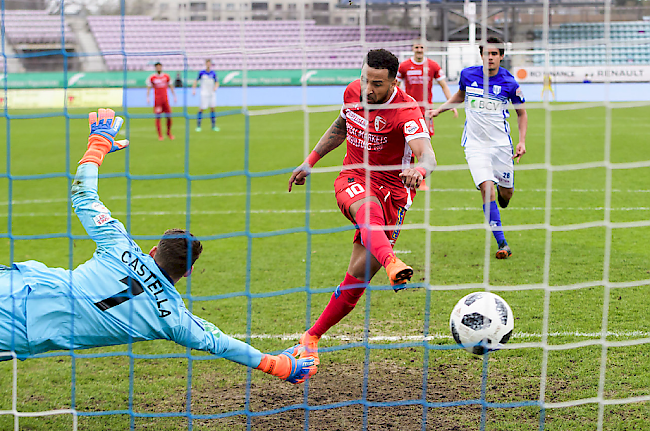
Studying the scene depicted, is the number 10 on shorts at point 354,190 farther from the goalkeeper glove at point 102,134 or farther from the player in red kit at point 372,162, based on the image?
the goalkeeper glove at point 102,134

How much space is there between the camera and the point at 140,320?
3.34 meters

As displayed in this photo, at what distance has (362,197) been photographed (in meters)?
4.42

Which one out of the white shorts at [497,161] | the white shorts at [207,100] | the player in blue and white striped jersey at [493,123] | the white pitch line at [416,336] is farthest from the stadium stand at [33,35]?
the white pitch line at [416,336]

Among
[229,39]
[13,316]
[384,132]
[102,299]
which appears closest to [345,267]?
[384,132]

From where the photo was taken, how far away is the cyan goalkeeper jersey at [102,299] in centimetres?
329

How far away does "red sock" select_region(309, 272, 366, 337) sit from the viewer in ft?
14.7

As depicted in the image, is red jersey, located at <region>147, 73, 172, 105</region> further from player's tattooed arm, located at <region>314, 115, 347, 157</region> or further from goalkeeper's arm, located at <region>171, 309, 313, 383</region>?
goalkeeper's arm, located at <region>171, 309, 313, 383</region>

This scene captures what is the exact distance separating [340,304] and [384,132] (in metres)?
1.19

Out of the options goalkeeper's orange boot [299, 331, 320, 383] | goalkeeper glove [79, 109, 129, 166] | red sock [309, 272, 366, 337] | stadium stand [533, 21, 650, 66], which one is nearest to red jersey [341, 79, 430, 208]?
red sock [309, 272, 366, 337]

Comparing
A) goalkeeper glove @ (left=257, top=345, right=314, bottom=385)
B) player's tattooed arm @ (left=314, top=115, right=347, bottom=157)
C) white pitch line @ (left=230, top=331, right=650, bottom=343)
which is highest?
player's tattooed arm @ (left=314, top=115, right=347, bottom=157)

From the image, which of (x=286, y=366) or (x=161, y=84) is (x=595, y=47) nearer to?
(x=161, y=84)

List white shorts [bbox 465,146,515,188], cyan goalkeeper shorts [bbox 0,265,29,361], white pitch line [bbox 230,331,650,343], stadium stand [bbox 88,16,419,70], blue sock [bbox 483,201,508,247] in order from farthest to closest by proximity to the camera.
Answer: stadium stand [bbox 88,16,419,70]
blue sock [bbox 483,201,508,247]
white shorts [bbox 465,146,515,188]
white pitch line [bbox 230,331,650,343]
cyan goalkeeper shorts [bbox 0,265,29,361]

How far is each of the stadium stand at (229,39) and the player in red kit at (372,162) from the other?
800 inches

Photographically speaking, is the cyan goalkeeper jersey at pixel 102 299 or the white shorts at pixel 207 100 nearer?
the cyan goalkeeper jersey at pixel 102 299
